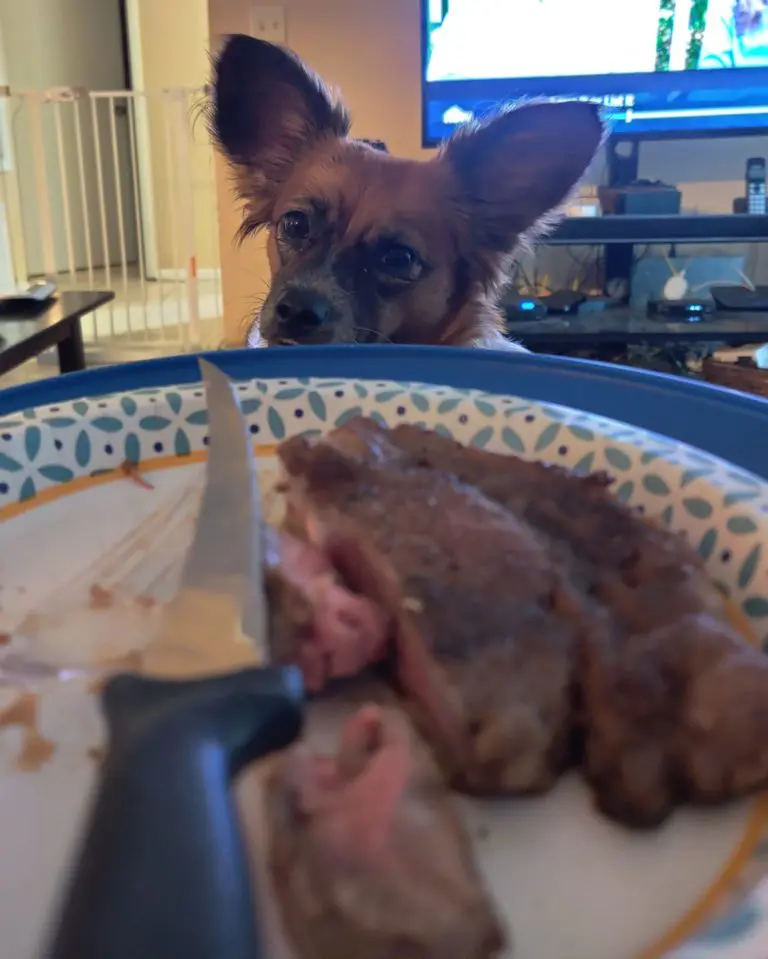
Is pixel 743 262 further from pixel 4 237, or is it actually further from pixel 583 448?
pixel 4 237

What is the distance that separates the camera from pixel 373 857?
308 millimetres

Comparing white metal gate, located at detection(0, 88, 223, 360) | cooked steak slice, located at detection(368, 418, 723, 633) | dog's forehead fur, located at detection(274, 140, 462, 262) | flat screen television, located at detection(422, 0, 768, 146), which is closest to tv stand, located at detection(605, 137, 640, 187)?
flat screen television, located at detection(422, 0, 768, 146)

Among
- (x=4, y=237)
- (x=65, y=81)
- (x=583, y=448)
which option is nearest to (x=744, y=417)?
(x=583, y=448)

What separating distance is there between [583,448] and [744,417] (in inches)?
4.9

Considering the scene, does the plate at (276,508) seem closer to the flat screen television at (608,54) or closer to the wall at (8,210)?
the flat screen television at (608,54)

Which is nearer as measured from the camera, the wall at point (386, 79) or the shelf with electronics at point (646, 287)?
the shelf with electronics at point (646, 287)

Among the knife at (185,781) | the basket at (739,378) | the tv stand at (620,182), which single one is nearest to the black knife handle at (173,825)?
the knife at (185,781)

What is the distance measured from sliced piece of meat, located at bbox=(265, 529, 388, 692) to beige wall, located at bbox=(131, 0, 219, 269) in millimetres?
4689

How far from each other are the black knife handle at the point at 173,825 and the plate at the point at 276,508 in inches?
3.3

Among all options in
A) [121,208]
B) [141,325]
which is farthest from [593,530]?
[121,208]

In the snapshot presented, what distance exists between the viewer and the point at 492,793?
0.36m

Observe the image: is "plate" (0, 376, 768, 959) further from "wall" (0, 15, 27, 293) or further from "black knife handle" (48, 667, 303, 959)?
"wall" (0, 15, 27, 293)

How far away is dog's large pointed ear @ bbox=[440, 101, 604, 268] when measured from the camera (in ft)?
4.90

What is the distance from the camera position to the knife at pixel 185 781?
22 centimetres
